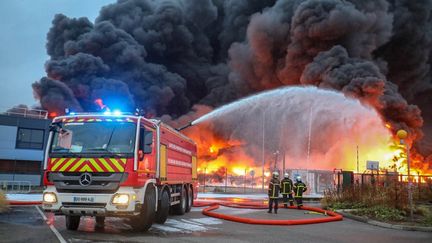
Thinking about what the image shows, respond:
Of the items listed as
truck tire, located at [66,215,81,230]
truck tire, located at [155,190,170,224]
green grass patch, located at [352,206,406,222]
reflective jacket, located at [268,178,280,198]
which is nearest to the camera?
truck tire, located at [66,215,81,230]

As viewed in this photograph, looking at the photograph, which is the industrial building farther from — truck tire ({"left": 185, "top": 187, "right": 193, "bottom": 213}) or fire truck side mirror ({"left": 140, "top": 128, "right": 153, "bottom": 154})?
fire truck side mirror ({"left": 140, "top": 128, "right": 153, "bottom": 154})

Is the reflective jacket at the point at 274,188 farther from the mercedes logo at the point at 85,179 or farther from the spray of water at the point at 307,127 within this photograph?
the spray of water at the point at 307,127

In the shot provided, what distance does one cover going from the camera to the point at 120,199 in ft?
27.6

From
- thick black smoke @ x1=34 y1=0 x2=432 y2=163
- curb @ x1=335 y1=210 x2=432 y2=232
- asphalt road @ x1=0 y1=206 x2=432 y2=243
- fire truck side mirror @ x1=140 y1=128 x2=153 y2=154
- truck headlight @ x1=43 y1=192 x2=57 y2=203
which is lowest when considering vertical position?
asphalt road @ x1=0 y1=206 x2=432 y2=243

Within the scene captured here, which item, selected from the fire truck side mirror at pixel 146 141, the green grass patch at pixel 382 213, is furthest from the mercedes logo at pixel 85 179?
the green grass patch at pixel 382 213

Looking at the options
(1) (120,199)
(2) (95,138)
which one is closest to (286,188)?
(1) (120,199)

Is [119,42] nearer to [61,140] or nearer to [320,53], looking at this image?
[320,53]

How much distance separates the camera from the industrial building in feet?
112

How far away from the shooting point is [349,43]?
36031 millimetres

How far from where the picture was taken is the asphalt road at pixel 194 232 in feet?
27.3

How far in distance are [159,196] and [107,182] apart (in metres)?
1.83

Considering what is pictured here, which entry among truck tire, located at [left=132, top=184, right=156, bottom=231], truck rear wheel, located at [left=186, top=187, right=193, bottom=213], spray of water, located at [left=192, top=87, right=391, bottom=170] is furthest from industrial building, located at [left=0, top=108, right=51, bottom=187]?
truck tire, located at [left=132, top=184, right=156, bottom=231]

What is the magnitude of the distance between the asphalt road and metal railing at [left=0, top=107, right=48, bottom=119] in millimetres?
27421

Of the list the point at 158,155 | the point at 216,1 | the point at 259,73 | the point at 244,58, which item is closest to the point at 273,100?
the point at 259,73
